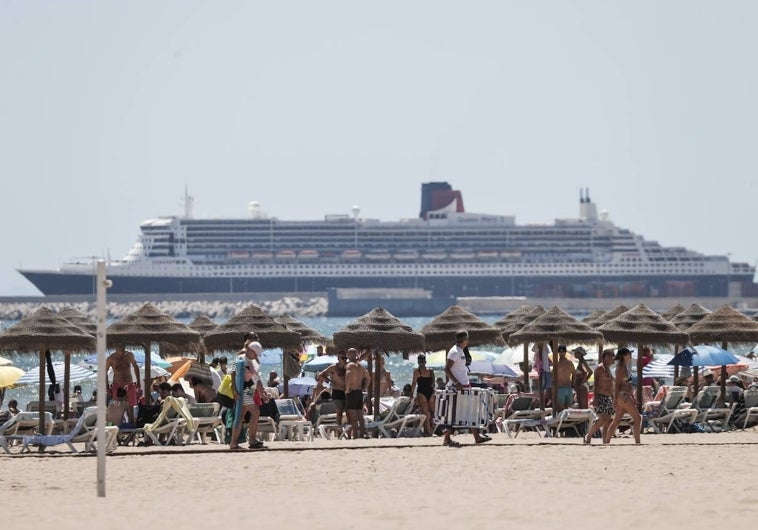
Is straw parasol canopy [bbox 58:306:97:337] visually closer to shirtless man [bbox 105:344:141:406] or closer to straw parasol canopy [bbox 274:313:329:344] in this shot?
straw parasol canopy [bbox 274:313:329:344]

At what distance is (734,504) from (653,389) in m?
13.6

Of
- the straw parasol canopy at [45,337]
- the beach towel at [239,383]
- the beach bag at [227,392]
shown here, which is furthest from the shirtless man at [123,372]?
the beach towel at [239,383]

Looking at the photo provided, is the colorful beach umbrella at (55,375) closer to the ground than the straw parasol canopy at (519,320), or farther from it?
closer to the ground

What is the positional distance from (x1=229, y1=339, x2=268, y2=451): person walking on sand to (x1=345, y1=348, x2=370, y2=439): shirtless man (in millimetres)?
2243

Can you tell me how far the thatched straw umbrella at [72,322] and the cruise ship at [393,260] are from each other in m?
107

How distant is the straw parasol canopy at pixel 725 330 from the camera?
860 inches

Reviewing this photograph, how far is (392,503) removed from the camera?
11.5 meters

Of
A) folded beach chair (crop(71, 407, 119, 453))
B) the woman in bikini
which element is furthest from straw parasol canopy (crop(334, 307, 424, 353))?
folded beach chair (crop(71, 407, 119, 453))

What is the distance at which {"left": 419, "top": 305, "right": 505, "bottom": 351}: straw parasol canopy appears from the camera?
21.3 meters

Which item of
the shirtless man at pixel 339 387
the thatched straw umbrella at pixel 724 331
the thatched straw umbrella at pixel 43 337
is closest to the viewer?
the thatched straw umbrella at pixel 43 337

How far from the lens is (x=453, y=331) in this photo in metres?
21.4

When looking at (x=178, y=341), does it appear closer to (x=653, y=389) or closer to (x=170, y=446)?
(x=170, y=446)

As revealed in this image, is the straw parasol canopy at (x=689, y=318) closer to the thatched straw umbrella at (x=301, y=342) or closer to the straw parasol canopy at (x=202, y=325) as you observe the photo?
the thatched straw umbrella at (x=301, y=342)

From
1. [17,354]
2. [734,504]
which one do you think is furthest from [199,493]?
[17,354]
